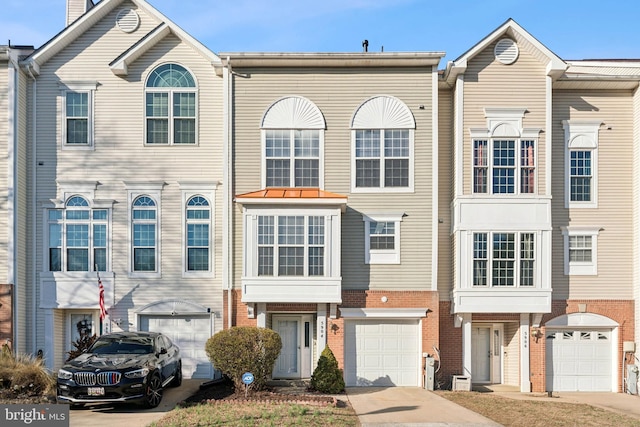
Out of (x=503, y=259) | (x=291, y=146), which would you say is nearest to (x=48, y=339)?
(x=291, y=146)

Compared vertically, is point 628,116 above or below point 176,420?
above

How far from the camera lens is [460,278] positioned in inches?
826

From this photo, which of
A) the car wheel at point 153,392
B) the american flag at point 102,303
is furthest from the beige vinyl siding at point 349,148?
the car wheel at point 153,392

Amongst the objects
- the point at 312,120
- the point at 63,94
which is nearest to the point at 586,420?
the point at 312,120

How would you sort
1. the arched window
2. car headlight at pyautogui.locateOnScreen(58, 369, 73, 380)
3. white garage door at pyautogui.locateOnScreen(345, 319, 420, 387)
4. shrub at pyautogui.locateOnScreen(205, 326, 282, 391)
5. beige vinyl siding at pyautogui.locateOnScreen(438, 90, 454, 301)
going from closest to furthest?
car headlight at pyautogui.locateOnScreen(58, 369, 73, 380) < shrub at pyautogui.locateOnScreen(205, 326, 282, 391) < white garage door at pyautogui.locateOnScreen(345, 319, 420, 387) < beige vinyl siding at pyautogui.locateOnScreen(438, 90, 454, 301) < the arched window

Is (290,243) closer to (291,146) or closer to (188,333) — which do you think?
(291,146)

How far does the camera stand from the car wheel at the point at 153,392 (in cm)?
1637

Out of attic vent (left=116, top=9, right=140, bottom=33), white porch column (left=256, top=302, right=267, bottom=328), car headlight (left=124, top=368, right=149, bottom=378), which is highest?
attic vent (left=116, top=9, right=140, bottom=33)

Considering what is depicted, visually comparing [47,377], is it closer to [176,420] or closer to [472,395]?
[176,420]

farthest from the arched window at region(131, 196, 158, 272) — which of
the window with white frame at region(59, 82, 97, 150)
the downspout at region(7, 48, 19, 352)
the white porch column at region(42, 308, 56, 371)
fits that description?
the downspout at region(7, 48, 19, 352)

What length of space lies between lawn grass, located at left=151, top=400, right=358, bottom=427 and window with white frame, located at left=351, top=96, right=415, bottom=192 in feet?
23.7

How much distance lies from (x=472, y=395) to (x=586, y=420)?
377cm

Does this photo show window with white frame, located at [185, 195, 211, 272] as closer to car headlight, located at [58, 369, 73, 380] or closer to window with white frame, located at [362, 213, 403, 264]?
window with white frame, located at [362, 213, 403, 264]

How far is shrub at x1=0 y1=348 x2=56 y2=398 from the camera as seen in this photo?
1736cm
